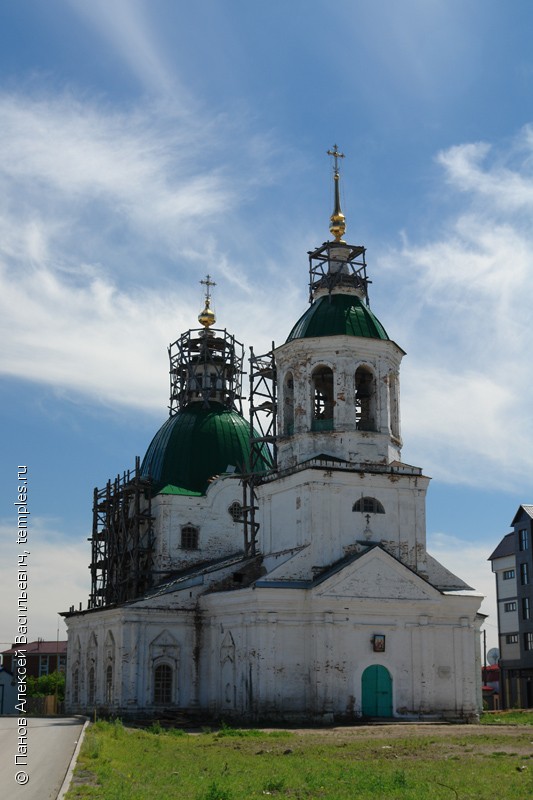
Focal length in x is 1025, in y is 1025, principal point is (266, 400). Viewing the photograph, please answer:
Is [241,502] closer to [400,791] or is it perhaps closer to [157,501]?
[157,501]

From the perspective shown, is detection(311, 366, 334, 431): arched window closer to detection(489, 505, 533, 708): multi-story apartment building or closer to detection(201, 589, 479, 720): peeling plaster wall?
detection(201, 589, 479, 720): peeling plaster wall

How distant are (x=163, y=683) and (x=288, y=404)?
10758mm

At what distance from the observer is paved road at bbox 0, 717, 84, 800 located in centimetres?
1436

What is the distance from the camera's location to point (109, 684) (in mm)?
37125

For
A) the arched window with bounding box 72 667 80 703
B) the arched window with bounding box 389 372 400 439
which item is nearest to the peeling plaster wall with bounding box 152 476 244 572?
the arched window with bounding box 72 667 80 703

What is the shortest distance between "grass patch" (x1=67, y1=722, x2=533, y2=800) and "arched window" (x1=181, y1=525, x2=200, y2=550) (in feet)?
62.8

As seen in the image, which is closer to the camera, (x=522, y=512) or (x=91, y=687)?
(x=91, y=687)

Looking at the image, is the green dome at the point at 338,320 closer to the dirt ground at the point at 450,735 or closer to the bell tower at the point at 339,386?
the bell tower at the point at 339,386

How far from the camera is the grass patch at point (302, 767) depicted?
14164mm

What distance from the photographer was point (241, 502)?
45.0 meters

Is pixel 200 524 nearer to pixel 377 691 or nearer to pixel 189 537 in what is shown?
pixel 189 537

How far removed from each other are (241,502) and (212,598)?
32.5 feet

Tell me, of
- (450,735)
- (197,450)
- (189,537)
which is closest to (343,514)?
(450,735)

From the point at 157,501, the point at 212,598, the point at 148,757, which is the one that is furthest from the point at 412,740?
the point at 157,501
